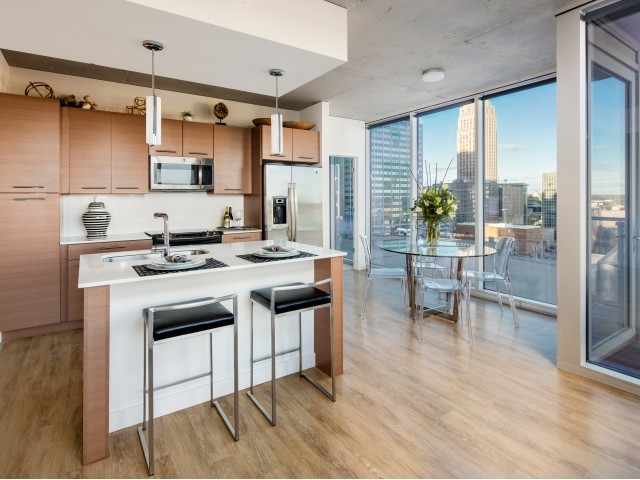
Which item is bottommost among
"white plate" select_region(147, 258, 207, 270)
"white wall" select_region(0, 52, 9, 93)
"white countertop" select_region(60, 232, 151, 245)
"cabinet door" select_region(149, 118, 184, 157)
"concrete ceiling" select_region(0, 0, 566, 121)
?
"white plate" select_region(147, 258, 207, 270)

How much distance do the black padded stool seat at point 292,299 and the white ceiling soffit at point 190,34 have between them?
1702 mm

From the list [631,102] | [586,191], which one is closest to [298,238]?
Answer: [586,191]

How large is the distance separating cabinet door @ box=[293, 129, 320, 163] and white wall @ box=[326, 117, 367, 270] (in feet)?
3.08

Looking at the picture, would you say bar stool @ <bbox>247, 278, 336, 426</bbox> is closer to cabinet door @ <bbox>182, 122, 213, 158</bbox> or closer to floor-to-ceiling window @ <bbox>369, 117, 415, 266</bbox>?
cabinet door @ <bbox>182, 122, 213, 158</bbox>

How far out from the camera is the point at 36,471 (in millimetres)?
1742

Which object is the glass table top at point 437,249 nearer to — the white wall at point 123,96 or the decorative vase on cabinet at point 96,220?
the white wall at point 123,96

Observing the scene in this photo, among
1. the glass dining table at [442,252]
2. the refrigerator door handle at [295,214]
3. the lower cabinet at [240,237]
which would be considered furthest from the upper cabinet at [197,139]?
the glass dining table at [442,252]

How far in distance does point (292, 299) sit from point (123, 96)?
3681 mm

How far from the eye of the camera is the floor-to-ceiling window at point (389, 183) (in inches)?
238

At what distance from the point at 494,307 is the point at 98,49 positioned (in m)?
4.66

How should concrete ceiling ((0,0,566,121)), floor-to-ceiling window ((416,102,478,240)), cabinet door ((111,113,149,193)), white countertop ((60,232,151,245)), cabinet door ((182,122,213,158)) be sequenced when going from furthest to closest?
1. floor-to-ceiling window ((416,102,478,240))
2. cabinet door ((182,122,213,158))
3. cabinet door ((111,113,149,193))
4. white countertop ((60,232,151,245))
5. concrete ceiling ((0,0,566,121))

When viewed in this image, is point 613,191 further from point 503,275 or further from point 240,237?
point 240,237

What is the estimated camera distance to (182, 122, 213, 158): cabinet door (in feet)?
14.6

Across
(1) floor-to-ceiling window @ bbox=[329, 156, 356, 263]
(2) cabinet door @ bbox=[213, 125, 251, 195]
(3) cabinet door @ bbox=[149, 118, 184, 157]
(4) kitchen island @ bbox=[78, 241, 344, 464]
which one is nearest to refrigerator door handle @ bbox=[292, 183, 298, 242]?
(2) cabinet door @ bbox=[213, 125, 251, 195]
